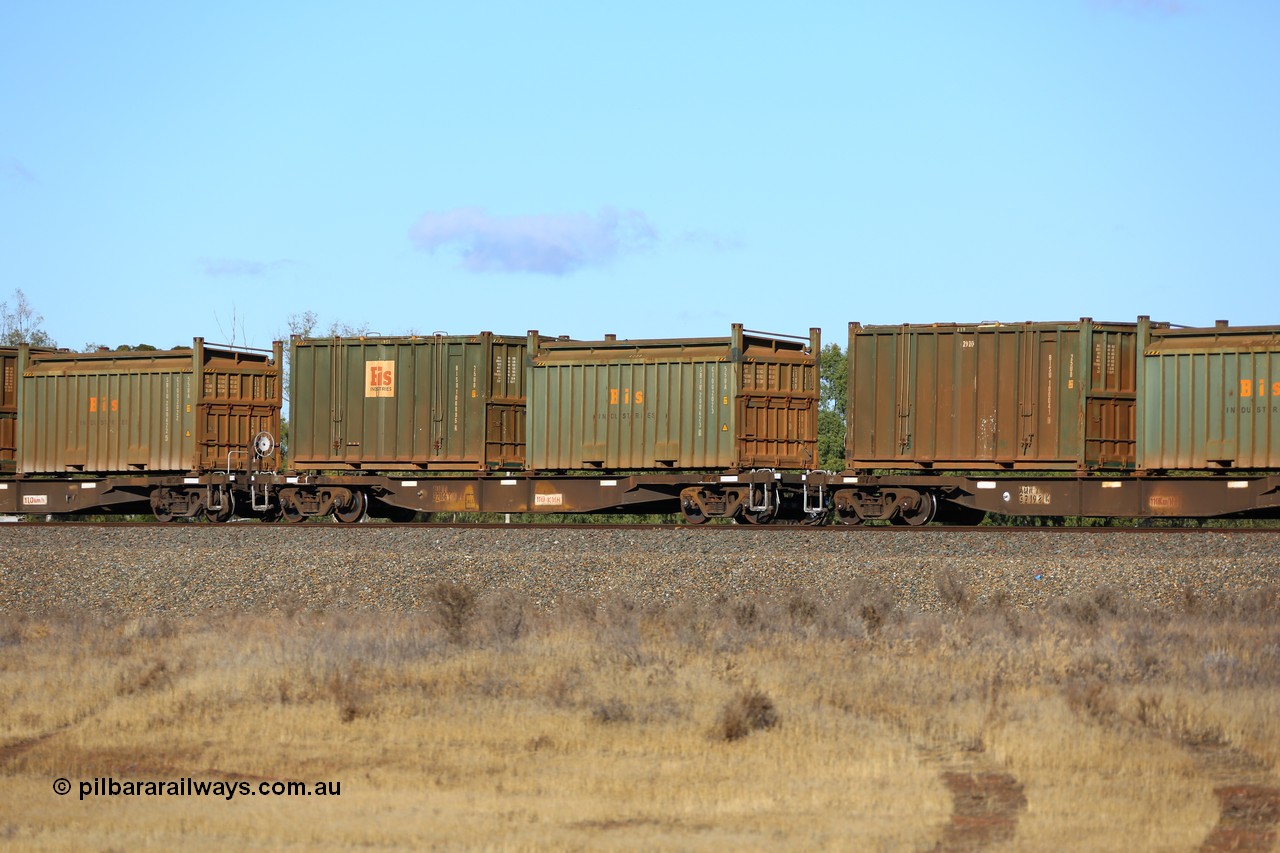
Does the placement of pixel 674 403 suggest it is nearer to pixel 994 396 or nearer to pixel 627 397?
pixel 627 397

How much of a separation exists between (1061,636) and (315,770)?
7.21m

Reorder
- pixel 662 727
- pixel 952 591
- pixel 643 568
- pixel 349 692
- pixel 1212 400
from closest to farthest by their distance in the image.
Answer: pixel 662 727 → pixel 349 692 → pixel 952 591 → pixel 643 568 → pixel 1212 400

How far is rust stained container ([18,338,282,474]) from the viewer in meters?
26.7

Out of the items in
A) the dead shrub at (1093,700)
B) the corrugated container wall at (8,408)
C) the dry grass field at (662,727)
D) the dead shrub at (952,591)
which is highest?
the corrugated container wall at (8,408)

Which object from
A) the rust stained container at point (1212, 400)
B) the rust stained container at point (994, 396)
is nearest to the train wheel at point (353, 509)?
the rust stained container at point (994, 396)

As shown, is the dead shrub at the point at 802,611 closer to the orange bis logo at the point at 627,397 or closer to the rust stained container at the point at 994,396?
the rust stained container at the point at 994,396

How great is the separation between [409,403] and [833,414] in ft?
137

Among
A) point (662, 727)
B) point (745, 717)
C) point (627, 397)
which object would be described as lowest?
point (662, 727)

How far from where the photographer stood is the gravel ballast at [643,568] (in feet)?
51.5

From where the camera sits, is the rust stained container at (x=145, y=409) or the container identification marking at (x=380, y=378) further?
the rust stained container at (x=145, y=409)

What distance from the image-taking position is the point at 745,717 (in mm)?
9734

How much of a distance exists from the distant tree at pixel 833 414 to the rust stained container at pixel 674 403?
29322mm

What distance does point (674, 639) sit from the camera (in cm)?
1318

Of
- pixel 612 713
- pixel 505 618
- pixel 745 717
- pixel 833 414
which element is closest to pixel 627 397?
pixel 505 618
